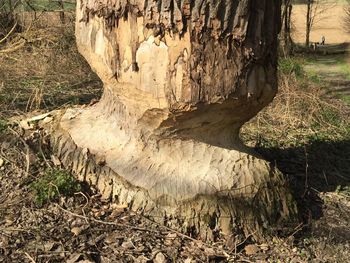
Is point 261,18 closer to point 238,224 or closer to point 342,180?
point 238,224

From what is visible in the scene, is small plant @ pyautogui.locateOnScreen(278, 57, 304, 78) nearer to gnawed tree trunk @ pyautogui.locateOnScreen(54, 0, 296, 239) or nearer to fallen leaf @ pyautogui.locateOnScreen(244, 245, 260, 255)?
gnawed tree trunk @ pyautogui.locateOnScreen(54, 0, 296, 239)

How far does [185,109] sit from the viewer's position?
2844 millimetres

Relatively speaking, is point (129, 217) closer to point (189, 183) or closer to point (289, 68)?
point (189, 183)

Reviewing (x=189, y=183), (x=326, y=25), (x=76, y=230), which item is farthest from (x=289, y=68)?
(x=326, y=25)

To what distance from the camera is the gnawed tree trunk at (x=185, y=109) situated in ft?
9.08

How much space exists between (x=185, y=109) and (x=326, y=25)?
53.2ft

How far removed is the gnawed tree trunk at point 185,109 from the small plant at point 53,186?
0.13 m

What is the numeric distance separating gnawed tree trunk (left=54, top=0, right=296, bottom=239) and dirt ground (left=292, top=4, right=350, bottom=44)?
1305cm

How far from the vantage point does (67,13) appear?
9031mm

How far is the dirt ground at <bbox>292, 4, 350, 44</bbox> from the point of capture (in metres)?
16.4

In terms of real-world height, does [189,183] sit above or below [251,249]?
above

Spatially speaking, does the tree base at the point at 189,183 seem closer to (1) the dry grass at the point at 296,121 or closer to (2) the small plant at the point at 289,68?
(1) the dry grass at the point at 296,121

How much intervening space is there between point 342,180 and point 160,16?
201cm

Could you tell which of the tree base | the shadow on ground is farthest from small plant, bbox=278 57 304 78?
the tree base
